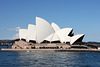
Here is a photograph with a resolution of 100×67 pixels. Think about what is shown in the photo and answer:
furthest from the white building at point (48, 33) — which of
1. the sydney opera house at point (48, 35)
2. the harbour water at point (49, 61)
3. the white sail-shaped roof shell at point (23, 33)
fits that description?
the harbour water at point (49, 61)

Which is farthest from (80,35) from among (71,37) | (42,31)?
(42,31)

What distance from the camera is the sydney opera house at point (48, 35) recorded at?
11838 centimetres

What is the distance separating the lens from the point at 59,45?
123 meters

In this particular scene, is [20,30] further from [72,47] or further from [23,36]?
[72,47]

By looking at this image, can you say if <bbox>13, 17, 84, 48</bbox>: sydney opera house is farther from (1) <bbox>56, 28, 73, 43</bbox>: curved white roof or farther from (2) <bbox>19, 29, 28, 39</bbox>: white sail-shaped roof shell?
(2) <bbox>19, 29, 28, 39</bbox>: white sail-shaped roof shell

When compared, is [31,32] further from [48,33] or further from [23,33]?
[48,33]

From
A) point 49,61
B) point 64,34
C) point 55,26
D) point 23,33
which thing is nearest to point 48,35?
point 55,26

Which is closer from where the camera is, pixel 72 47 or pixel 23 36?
pixel 72 47

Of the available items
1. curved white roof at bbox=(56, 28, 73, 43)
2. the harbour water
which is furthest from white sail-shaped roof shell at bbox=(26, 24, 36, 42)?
the harbour water

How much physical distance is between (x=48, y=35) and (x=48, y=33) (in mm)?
1600

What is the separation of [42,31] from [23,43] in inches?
647

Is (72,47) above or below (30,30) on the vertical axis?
below

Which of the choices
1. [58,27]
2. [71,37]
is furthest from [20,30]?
[71,37]

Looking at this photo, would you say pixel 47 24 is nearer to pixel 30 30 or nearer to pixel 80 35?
pixel 30 30
